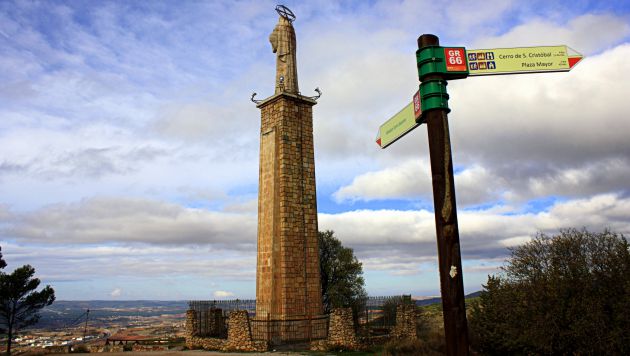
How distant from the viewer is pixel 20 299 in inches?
1192

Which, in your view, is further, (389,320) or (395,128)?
(389,320)

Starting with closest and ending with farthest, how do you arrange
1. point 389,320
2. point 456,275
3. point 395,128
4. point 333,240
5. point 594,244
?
point 456,275
point 395,128
point 594,244
point 389,320
point 333,240

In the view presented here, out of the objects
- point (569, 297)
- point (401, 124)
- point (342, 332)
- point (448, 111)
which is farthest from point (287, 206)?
point (448, 111)

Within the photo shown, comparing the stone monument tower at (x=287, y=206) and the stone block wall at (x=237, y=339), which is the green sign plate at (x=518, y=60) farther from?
the stone block wall at (x=237, y=339)

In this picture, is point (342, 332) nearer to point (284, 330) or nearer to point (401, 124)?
point (284, 330)

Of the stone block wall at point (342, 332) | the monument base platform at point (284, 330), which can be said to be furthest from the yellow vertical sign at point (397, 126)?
the monument base platform at point (284, 330)

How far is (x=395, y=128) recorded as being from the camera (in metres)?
5.12

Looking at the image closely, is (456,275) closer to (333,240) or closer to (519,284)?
(519,284)

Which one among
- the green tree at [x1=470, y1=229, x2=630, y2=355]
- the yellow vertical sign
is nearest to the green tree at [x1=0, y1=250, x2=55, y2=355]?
the green tree at [x1=470, y1=229, x2=630, y2=355]

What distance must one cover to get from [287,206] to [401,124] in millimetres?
15536

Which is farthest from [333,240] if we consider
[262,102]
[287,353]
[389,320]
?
[287,353]

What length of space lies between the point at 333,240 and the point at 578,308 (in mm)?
20155

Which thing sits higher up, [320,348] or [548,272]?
[548,272]

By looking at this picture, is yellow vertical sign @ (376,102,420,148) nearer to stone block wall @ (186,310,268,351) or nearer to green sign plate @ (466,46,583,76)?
green sign plate @ (466,46,583,76)
